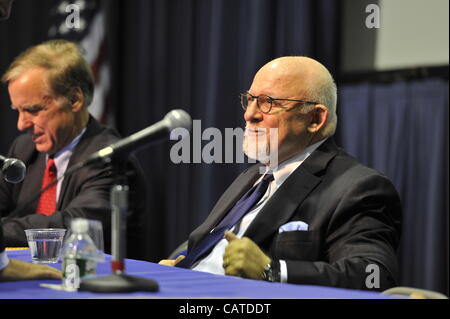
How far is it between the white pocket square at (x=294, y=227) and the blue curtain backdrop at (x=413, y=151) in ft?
4.89

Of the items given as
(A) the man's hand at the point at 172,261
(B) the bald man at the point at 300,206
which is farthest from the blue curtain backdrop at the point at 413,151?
(A) the man's hand at the point at 172,261

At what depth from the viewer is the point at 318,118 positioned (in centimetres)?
252

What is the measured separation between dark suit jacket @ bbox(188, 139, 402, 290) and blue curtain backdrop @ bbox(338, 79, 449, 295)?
128 centimetres

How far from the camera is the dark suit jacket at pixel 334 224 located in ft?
6.43

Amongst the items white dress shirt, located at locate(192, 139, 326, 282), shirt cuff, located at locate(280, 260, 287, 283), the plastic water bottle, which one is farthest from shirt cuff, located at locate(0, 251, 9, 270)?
white dress shirt, located at locate(192, 139, 326, 282)

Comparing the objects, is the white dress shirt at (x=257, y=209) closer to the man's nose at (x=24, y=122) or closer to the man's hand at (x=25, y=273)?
the man's hand at (x=25, y=273)

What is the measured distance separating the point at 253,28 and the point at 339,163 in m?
1.83

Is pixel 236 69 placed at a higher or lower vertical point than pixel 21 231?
higher

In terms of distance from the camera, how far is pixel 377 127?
3.73 m

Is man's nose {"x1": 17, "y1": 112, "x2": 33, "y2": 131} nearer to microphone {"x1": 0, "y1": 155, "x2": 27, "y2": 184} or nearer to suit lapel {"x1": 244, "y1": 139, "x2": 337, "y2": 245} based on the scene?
microphone {"x1": 0, "y1": 155, "x2": 27, "y2": 184}

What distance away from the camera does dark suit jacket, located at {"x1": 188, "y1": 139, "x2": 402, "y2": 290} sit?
6.43 ft
